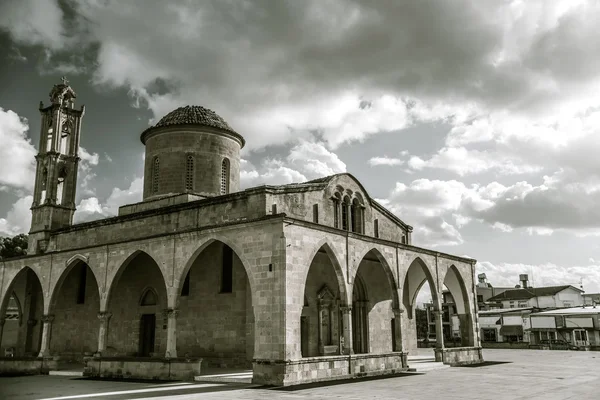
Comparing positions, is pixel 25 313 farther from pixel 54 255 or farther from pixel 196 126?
pixel 196 126

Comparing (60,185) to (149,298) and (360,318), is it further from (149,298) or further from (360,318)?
(360,318)

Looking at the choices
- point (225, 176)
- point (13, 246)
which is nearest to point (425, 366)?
point (225, 176)

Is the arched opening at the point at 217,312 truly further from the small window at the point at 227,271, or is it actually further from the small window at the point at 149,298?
the small window at the point at 149,298

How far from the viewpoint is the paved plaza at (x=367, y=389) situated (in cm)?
1251

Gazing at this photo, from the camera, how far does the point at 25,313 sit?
2638 cm

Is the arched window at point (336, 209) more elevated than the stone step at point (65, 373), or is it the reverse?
the arched window at point (336, 209)

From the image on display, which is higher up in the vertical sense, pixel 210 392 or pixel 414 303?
pixel 414 303

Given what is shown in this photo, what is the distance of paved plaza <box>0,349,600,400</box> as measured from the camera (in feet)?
41.0

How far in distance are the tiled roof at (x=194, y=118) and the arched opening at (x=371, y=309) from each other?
8.95 meters

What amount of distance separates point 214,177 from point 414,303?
38.3 ft

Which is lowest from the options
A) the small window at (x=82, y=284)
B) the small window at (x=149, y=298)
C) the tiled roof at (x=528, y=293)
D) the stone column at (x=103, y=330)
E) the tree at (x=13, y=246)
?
the stone column at (x=103, y=330)

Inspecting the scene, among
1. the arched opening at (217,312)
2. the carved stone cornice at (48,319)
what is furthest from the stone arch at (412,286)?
the carved stone cornice at (48,319)

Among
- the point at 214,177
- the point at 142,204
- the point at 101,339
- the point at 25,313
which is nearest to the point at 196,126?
the point at 214,177

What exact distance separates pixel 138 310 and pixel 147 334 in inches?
41.9
